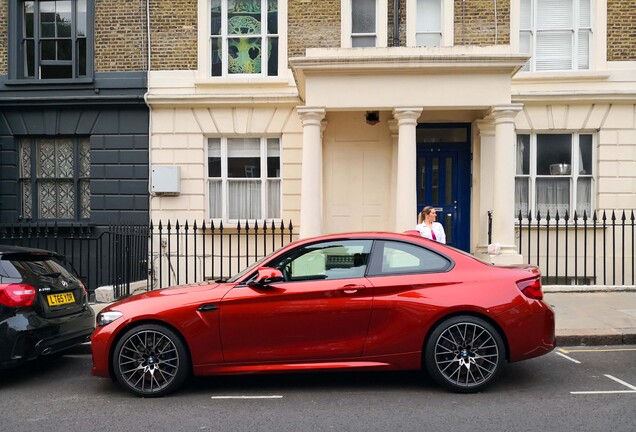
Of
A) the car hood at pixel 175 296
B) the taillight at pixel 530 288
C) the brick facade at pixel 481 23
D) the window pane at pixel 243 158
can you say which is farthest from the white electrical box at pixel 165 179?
the taillight at pixel 530 288

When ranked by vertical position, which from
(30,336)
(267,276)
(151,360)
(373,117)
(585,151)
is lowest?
(151,360)

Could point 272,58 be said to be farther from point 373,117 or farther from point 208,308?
point 208,308

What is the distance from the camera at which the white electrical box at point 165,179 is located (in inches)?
490

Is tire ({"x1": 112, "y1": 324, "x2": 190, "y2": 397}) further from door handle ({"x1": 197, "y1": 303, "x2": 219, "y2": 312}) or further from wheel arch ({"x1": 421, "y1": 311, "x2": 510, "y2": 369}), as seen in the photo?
wheel arch ({"x1": 421, "y1": 311, "x2": 510, "y2": 369})

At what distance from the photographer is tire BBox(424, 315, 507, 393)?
213 inches

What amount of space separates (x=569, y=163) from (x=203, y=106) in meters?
8.10

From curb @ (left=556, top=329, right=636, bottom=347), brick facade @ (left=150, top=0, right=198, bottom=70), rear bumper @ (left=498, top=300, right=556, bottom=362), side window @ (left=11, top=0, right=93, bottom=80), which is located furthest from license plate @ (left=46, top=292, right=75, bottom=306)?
side window @ (left=11, top=0, right=93, bottom=80)

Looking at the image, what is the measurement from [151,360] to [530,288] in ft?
12.1

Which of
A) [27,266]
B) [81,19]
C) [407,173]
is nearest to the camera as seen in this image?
[27,266]

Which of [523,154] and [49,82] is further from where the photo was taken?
[49,82]

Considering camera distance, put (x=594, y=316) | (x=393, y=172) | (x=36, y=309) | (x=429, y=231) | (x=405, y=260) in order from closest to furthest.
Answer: (x=405, y=260)
(x=36, y=309)
(x=594, y=316)
(x=429, y=231)
(x=393, y=172)

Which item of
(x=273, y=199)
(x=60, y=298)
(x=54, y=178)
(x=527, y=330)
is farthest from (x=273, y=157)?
(x=527, y=330)

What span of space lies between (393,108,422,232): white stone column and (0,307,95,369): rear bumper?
6168mm

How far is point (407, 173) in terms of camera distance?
10633 millimetres
